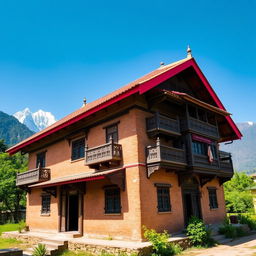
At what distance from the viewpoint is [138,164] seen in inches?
537

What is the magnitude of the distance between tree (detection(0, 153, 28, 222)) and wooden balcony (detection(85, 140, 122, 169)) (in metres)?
19.5

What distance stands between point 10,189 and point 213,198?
23.3 metres

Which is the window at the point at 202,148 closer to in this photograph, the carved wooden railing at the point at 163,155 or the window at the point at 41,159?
the carved wooden railing at the point at 163,155

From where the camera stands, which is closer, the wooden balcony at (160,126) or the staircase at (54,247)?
the staircase at (54,247)

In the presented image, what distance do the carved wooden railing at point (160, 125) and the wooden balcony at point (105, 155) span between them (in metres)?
2.13

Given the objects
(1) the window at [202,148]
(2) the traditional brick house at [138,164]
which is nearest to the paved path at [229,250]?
(2) the traditional brick house at [138,164]

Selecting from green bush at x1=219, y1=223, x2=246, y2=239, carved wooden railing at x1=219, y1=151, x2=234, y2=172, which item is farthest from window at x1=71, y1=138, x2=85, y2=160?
green bush at x1=219, y1=223, x2=246, y2=239

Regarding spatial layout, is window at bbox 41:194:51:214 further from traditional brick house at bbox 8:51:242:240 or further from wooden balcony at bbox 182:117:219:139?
wooden balcony at bbox 182:117:219:139

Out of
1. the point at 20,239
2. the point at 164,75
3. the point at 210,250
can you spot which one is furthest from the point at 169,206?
the point at 20,239

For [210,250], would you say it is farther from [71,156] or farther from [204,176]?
[71,156]

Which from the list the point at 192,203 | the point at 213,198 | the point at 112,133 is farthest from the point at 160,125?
the point at 213,198

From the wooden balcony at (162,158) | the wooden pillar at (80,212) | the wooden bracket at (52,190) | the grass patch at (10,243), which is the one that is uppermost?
the wooden balcony at (162,158)

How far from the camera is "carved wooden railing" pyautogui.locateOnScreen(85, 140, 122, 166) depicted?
14.2 m

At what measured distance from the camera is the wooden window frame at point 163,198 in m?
14.3
